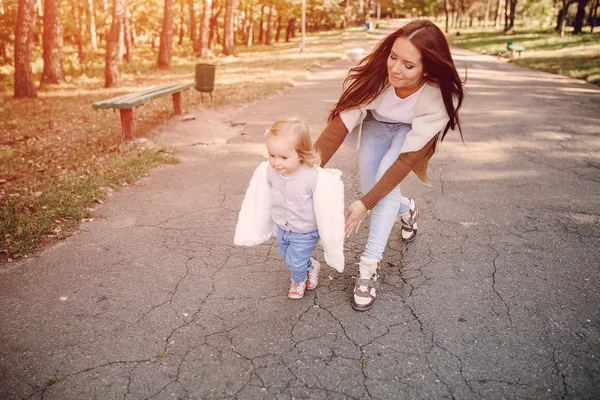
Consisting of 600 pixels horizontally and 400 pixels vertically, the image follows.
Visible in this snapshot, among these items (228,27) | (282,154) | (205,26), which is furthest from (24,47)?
(228,27)

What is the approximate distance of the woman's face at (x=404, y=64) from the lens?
246 centimetres

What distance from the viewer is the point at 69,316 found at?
9.26ft

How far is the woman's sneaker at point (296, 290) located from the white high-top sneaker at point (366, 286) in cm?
39

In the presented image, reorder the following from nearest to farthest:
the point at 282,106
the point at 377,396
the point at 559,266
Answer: the point at 377,396 < the point at 559,266 < the point at 282,106

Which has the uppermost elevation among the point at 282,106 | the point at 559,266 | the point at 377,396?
the point at 282,106

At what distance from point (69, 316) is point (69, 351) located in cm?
38

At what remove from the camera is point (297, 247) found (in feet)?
9.09

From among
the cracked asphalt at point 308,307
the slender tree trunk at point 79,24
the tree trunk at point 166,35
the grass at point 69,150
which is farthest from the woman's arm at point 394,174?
the slender tree trunk at point 79,24

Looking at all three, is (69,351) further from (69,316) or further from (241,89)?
(241,89)

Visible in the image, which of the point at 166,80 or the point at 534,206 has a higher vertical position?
the point at 166,80

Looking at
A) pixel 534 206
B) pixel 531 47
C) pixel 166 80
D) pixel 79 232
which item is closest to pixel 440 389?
pixel 534 206

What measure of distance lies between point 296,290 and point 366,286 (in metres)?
0.51

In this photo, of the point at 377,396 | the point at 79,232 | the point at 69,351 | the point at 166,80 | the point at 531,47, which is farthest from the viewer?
the point at 531,47

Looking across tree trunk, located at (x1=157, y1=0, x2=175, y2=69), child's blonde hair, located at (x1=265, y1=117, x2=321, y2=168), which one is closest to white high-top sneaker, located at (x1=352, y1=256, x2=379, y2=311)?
child's blonde hair, located at (x1=265, y1=117, x2=321, y2=168)
